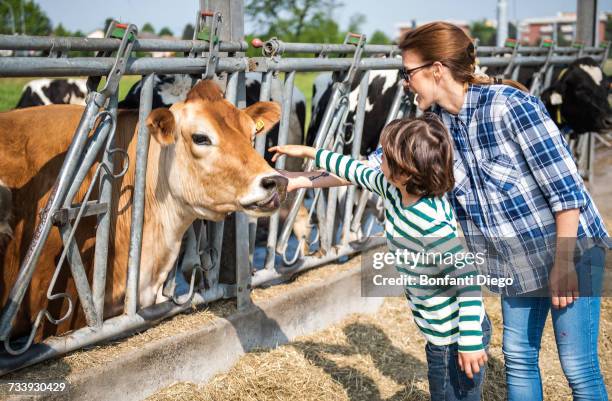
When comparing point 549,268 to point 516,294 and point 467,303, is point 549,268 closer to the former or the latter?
point 516,294

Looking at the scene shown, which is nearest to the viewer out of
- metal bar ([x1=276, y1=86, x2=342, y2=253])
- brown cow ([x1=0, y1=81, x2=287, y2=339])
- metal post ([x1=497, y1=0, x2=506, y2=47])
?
brown cow ([x1=0, y1=81, x2=287, y2=339])

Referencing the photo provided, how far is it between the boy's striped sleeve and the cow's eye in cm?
65

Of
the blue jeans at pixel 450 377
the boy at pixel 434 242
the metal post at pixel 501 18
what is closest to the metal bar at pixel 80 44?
the boy at pixel 434 242

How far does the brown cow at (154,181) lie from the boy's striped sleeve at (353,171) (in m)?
0.32

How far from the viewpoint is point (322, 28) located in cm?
6397

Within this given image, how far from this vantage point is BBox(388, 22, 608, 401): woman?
2.60 m

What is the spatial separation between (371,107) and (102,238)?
3.92 m

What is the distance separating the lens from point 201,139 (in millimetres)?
3285

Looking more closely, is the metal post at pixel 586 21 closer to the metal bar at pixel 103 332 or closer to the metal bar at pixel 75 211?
the metal bar at pixel 103 332

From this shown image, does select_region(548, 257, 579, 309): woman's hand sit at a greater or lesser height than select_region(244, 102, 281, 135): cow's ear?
lesser

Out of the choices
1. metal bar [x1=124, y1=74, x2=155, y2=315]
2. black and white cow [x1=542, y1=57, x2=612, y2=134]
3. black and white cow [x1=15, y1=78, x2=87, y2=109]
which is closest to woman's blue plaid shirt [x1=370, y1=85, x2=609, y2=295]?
metal bar [x1=124, y1=74, x2=155, y2=315]

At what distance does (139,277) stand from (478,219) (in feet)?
5.69

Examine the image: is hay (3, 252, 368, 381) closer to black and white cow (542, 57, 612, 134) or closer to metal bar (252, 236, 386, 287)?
metal bar (252, 236, 386, 287)

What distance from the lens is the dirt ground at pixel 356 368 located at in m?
3.62
